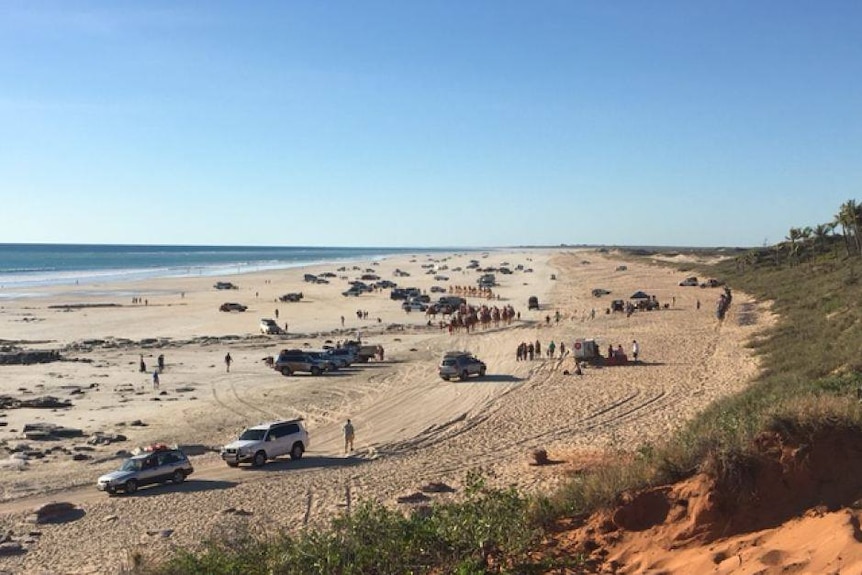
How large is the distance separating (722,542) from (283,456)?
1701cm

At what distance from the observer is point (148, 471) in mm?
20625

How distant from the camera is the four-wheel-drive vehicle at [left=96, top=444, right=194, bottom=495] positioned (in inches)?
791

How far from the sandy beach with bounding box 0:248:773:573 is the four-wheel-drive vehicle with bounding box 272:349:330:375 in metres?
0.58

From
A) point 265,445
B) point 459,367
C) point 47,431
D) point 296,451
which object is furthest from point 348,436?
point 459,367

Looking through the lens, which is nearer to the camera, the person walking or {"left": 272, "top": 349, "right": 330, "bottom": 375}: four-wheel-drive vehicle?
the person walking

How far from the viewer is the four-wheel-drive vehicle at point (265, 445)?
22.6 m

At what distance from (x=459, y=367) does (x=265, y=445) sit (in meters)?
14.6

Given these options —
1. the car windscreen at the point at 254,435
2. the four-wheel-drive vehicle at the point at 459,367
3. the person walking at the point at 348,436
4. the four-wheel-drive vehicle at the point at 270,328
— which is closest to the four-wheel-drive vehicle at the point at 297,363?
the four-wheel-drive vehicle at the point at 459,367

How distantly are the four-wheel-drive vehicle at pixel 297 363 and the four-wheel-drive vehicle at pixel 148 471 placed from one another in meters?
17.9

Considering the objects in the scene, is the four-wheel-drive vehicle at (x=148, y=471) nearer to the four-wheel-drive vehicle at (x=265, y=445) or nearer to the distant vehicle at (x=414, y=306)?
the four-wheel-drive vehicle at (x=265, y=445)

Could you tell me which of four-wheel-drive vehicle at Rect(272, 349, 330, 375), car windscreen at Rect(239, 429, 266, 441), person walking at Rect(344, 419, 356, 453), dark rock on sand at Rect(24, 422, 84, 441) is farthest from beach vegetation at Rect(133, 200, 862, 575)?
four-wheel-drive vehicle at Rect(272, 349, 330, 375)

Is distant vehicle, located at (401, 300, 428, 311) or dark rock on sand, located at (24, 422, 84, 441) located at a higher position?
distant vehicle, located at (401, 300, 428, 311)

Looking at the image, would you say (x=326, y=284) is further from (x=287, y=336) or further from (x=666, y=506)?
(x=666, y=506)

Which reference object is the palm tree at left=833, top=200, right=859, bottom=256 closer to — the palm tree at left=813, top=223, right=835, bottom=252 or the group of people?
the palm tree at left=813, top=223, right=835, bottom=252
